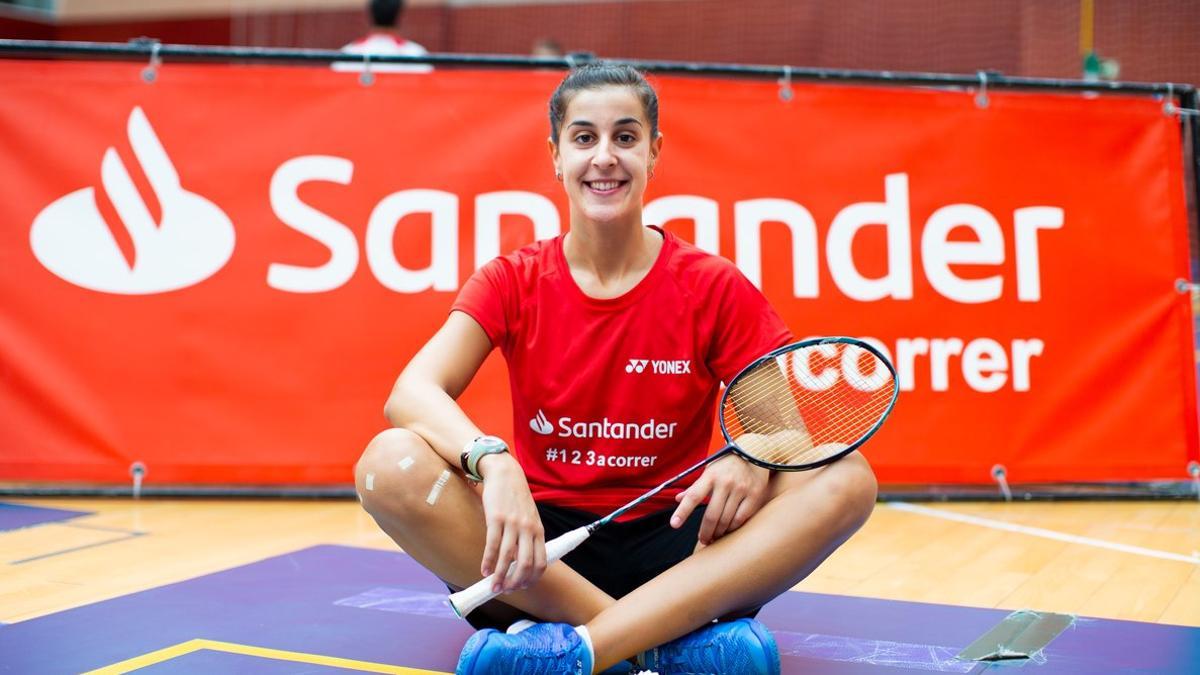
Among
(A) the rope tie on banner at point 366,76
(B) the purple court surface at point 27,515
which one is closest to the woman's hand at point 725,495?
(B) the purple court surface at point 27,515

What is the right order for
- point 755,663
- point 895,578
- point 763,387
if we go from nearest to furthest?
1. point 755,663
2. point 763,387
3. point 895,578

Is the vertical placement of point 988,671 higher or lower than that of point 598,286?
lower

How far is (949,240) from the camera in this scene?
441 cm

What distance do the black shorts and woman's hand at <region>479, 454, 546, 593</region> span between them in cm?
36

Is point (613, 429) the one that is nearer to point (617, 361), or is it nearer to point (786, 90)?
point (617, 361)

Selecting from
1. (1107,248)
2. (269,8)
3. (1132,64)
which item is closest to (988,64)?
(1132,64)

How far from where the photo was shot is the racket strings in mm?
2111

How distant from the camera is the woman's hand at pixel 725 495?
2.02 meters

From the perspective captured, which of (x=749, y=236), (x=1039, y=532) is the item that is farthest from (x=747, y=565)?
(x=749, y=236)

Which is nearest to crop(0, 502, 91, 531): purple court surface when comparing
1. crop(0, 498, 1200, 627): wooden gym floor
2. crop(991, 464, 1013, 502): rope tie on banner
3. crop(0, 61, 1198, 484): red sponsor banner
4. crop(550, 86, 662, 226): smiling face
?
crop(0, 498, 1200, 627): wooden gym floor

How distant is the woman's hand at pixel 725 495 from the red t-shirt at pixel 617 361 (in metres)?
0.22

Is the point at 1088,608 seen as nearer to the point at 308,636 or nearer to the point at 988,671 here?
the point at 988,671

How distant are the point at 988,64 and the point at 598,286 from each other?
912 centimetres

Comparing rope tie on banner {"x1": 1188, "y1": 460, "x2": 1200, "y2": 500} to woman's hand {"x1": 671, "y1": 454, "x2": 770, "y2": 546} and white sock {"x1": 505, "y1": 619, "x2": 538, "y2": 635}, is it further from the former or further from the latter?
white sock {"x1": 505, "y1": 619, "x2": 538, "y2": 635}
